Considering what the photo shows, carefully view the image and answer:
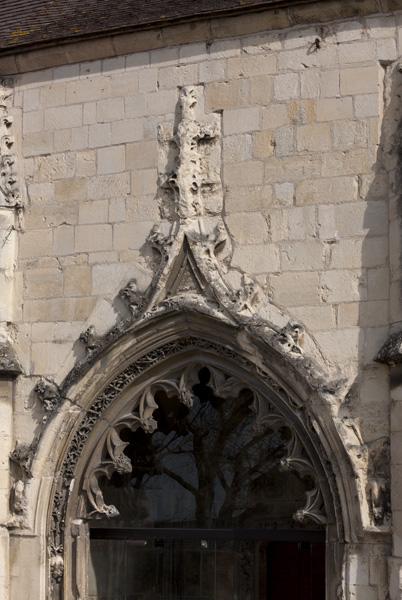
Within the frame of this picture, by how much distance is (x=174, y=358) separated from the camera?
10812 millimetres

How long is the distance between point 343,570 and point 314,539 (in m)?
0.66

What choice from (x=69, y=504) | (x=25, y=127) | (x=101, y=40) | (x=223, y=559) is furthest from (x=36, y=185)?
(x=223, y=559)

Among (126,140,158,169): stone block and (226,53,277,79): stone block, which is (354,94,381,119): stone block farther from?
(126,140,158,169): stone block

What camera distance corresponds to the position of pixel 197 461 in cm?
1164

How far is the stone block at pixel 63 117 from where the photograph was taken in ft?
37.3

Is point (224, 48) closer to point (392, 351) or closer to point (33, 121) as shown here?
point (33, 121)

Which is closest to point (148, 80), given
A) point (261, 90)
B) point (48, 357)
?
point (261, 90)

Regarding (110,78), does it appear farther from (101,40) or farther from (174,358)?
(174,358)

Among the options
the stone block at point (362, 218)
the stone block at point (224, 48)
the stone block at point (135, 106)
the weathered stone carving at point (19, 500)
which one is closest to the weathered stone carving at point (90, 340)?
the weathered stone carving at point (19, 500)

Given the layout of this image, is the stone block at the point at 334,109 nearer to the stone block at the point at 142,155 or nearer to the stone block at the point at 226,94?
the stone block at the point at 226,94

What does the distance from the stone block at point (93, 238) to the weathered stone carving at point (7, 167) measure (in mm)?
631

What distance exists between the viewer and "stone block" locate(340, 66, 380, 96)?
34.0 ft

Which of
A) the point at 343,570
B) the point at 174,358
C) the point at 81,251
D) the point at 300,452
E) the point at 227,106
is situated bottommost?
the point at 343,570

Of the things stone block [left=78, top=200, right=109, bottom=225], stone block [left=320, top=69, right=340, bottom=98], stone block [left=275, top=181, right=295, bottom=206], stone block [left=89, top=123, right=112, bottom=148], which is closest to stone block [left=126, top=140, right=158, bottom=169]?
stone block [left=89, top=123, right=112, bottom=148]
